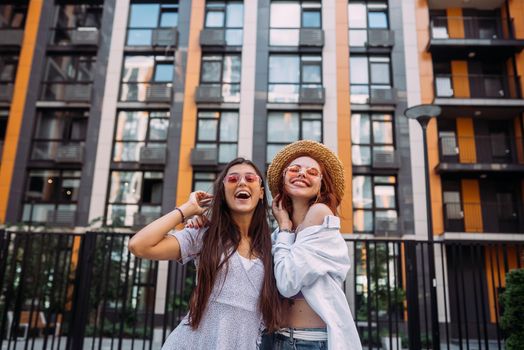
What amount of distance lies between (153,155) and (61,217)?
4020 millimetres

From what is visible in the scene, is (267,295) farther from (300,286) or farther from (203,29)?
(203,29)

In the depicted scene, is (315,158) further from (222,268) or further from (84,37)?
(84,37)

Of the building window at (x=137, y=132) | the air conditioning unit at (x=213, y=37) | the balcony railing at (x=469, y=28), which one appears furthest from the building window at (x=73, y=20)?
the balcony railing at (x=469, y=28)

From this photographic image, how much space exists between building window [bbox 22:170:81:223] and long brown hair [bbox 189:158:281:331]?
14787 mm

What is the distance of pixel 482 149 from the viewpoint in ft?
51.9

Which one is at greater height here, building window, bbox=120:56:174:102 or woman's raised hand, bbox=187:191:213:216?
building window, bbox=120:56:174:102

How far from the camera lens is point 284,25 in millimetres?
16922

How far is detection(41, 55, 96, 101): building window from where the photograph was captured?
53.6 feet

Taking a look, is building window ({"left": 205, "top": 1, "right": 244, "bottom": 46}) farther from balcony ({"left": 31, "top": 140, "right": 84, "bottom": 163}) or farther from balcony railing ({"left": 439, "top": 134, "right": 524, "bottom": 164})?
balcony railing ({"left": 439, "top": 134, "right": 524, "bottom": 164})

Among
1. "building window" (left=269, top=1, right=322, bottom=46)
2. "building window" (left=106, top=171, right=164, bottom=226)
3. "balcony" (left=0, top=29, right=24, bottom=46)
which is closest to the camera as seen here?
"building window" (left=106, top=171, right=164, bottom=226)

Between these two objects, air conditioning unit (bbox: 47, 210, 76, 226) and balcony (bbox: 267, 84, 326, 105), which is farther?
balcony (bbox: 267, 84, 326, 105)

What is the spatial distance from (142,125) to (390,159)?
9669 millimetres

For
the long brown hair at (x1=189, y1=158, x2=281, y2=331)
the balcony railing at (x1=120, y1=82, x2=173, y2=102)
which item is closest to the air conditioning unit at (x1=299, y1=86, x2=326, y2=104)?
the balcony railing at (x1=120, y1=82, x2=173, y2=102)

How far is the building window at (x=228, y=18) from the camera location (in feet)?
55.2
